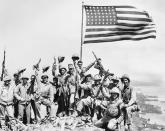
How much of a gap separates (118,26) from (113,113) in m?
3.91

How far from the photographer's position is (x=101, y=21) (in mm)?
16250

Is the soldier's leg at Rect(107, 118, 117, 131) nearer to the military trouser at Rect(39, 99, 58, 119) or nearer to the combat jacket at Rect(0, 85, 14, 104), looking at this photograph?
the military trouser at Rect(39, 99, 58, 119)

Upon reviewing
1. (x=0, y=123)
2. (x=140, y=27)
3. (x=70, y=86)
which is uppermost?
(x=140, y=27)

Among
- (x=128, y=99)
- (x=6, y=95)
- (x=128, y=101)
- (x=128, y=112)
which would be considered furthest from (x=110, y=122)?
(x=6, y=95)

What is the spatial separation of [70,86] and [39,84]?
3.69 feet

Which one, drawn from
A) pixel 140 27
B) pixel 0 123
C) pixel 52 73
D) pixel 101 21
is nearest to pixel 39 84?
pixel 52 73

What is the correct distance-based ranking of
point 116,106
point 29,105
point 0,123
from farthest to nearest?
point 29,105 → point 0,123 → point 116,106

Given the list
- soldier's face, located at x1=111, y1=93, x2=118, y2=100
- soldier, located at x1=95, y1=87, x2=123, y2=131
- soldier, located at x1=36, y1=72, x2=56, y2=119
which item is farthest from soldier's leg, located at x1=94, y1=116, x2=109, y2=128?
soldier, located at x1=36, y1=72, x2=56, y2=119

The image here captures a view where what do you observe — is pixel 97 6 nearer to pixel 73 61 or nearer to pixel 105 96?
pixel 73 61

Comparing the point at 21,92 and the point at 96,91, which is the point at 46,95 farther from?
the point at 96,91

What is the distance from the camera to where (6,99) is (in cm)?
1495

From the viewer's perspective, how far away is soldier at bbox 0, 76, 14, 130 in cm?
1478

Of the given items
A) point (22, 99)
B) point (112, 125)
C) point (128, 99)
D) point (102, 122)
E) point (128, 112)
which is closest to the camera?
point (112, 125)

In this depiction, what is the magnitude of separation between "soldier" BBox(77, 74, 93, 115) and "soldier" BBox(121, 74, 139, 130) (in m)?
1.17
